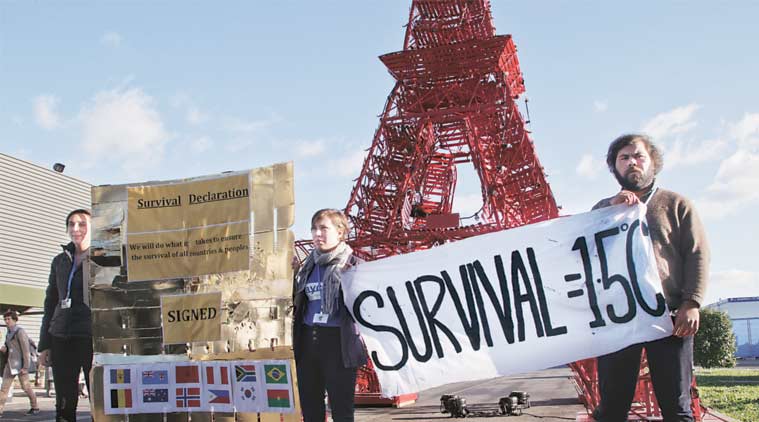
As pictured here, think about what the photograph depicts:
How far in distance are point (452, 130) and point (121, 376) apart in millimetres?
17477

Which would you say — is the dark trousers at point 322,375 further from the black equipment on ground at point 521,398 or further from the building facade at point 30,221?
the building facade at point 30,221

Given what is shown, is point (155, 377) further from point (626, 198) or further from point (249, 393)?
point (626, 198)

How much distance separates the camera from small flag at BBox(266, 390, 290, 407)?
4.65 metres

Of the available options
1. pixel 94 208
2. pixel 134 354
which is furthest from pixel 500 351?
pixel 94 208

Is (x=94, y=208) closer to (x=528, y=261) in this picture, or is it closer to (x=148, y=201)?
(x=148, y=201)

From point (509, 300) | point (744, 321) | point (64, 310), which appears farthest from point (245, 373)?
point (744, 321)

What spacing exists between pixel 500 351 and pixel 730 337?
51.5 m

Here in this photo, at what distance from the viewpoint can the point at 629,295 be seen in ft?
13.9

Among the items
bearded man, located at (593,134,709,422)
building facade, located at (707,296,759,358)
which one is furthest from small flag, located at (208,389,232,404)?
building facade, located at (707,296,759,358)

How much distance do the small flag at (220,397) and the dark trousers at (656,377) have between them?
235 cm

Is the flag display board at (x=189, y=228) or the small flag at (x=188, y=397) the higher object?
the flag display board at (x=189, y=228)

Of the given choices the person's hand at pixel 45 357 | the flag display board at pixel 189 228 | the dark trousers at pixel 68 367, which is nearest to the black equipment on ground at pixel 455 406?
the dark trousers at pixel 68 367

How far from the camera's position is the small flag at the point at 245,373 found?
4758 millimetres

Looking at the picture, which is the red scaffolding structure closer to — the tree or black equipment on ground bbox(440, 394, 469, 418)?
black equipment on ground bbox(440, 394, 469, 418)
